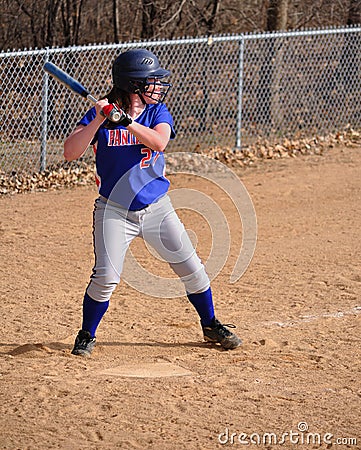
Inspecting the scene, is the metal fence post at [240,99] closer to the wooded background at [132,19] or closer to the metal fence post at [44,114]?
the wooded background at [132,19]

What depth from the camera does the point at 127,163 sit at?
210 inches

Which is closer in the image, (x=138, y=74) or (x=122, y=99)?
(x=138, y=74)

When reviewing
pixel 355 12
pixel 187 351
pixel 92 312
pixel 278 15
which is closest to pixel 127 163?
pixel 92 312

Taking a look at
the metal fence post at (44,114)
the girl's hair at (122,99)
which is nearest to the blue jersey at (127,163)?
the girl's hair at (122,99)

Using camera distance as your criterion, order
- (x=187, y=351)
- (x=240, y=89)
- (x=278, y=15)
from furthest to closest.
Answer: (x=278, y=15) < (x=240, y=89) < (x=187, y=351)

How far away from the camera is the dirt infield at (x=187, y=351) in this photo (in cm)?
451

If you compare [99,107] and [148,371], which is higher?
[99,107]

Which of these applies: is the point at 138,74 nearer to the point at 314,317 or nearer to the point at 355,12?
the point at 314,317

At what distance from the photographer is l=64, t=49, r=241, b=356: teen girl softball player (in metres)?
5.23

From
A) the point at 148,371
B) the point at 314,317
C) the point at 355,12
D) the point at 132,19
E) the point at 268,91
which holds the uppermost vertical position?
the point at 355,12

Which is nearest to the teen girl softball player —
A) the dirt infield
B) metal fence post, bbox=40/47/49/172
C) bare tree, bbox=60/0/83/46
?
the dirt infield

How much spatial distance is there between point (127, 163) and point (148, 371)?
1.27 metres

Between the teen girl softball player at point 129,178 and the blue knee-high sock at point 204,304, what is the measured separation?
21 centimetres

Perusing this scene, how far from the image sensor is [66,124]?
11.8 m
